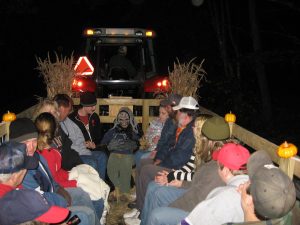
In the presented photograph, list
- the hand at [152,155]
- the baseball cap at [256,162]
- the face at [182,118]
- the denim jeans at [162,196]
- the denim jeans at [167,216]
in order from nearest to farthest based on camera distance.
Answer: the baseball cap at [256,162] → the denim jeans at [167,216] → the denim jeans at [162,196] → the face at [182,118] → the hand at [152,155]

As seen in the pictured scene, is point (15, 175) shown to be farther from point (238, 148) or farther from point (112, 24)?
point (112, 24)

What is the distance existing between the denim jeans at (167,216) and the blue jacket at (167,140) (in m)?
1.45

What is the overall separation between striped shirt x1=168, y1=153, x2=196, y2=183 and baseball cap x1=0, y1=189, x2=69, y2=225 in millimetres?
1779

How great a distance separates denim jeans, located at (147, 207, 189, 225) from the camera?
11.1 ft

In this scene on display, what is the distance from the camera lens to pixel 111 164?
5672 millimetres


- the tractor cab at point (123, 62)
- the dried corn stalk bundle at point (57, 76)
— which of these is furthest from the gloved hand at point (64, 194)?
the tractor cab at point (123, 62)

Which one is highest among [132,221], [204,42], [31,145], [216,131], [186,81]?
[204,42]

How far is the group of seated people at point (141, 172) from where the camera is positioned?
2279 millimetres

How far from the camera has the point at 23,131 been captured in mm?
3365

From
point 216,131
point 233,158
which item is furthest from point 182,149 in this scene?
point 233,158

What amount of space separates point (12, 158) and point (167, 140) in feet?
8.59

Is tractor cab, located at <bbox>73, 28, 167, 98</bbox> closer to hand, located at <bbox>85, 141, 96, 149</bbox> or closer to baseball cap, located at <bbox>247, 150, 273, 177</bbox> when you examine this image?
hand, located at <bbox>85, 141, 96, 149</bbox>

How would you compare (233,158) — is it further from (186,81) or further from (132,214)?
(186,81)

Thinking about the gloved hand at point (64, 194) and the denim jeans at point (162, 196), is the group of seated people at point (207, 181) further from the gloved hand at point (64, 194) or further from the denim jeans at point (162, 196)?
the gloved hand at point (64, 194)
